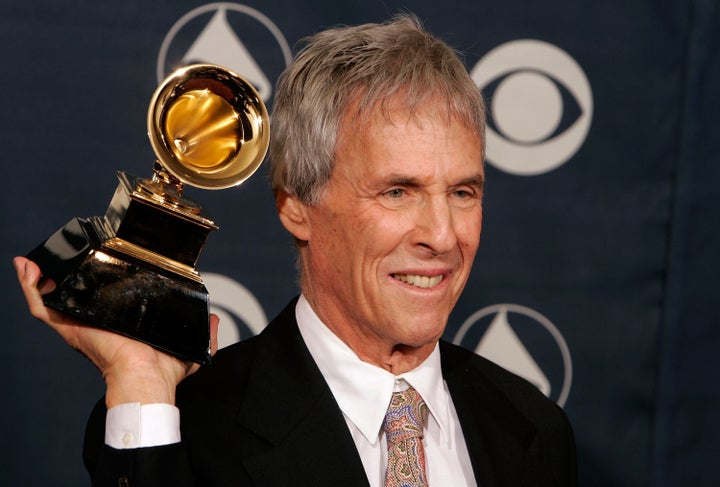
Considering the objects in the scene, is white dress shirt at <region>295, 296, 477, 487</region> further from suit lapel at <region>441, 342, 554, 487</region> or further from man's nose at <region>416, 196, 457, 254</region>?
man's nose at <region>416, 196, 457, 254</region>

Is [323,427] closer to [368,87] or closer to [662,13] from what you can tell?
[368,87]

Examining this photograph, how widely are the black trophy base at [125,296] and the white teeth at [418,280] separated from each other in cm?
39

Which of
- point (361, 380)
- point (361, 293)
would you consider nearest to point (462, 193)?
point (361, 293)

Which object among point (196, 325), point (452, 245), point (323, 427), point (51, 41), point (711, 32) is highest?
point (711, 32)

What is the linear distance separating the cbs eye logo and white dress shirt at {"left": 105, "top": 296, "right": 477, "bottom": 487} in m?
0.93

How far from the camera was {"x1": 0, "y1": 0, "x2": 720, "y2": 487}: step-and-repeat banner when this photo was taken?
276 cm

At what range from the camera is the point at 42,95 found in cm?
274

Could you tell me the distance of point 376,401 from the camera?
6.88ft

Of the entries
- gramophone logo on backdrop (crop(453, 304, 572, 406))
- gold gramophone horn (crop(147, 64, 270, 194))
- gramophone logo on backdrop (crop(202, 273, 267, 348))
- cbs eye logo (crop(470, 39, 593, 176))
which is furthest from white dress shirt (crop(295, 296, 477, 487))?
cbs eye logo (crop(470, 39, 593, 176))

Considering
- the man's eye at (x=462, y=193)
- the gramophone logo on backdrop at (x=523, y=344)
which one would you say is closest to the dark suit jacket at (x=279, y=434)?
the man's eye at (x=462, y=193)

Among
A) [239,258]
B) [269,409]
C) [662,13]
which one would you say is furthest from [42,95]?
[662,13]

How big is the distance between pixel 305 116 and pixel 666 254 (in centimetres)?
142

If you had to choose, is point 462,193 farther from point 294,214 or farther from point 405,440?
point 405,440

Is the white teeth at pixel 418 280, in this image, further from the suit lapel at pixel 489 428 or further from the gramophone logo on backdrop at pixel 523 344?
the gramophone logo on backdrop at pixel 523 344
